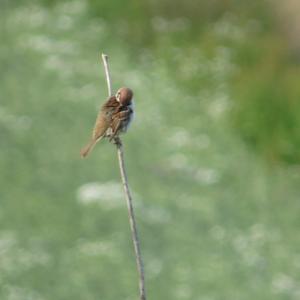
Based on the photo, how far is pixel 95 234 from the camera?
44.5 feet

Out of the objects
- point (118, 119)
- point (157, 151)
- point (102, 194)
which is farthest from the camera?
point (157, 151)

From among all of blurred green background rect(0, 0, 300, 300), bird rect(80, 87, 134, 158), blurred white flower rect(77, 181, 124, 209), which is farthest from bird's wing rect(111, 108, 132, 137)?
blurred white flower rect(77, 181, 124, 209)

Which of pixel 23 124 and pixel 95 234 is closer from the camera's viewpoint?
pixel 95 234

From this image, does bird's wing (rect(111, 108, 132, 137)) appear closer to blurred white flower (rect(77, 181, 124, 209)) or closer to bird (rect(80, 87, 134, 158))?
bird (rect(80, 87, 134, 158))

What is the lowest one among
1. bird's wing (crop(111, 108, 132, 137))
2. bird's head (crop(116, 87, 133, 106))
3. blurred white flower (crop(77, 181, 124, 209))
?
bird's wing (crop(111, 108, 132, 137))

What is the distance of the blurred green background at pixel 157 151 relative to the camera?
42.8 ft

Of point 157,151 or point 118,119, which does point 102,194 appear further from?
point 118,119

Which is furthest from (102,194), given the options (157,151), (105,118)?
(105,118)

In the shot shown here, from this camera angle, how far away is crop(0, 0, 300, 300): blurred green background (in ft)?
42.8

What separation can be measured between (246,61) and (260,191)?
3.86 meters

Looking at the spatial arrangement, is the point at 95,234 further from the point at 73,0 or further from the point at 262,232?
the point at 73,0

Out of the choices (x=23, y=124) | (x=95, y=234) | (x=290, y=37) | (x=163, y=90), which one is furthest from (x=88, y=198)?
(x=290, y=37)

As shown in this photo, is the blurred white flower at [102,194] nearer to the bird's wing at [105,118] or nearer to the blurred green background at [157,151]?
the blurred green background at [157,151]

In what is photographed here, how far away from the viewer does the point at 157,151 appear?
15.7 meters
